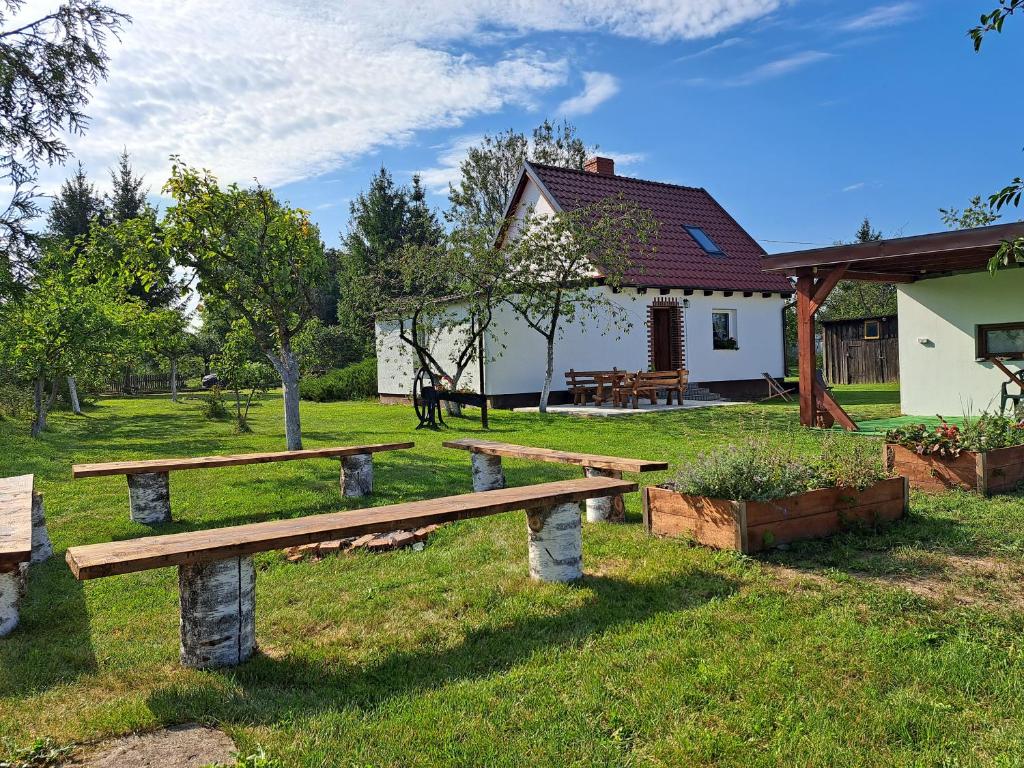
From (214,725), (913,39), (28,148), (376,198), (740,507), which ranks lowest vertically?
(214,725)

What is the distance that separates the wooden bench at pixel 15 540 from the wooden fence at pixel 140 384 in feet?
88.7

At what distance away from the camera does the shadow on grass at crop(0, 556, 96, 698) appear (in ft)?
10.8

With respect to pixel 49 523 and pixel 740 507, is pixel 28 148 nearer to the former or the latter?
pixel 49 523

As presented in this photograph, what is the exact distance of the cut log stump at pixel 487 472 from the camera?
278 inches

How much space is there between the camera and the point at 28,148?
1112cm

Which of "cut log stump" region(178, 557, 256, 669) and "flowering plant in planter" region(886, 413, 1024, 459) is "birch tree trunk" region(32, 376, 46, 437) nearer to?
"cut log stump" region(178, 557, 256, 669)

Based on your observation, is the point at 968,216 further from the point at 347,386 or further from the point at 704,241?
the point at 347,386

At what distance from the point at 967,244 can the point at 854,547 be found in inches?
245

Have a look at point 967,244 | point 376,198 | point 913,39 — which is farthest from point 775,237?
point 967,244

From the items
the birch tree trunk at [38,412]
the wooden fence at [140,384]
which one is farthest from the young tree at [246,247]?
the wooden fence at [140,384]

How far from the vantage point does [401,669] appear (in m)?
3.26

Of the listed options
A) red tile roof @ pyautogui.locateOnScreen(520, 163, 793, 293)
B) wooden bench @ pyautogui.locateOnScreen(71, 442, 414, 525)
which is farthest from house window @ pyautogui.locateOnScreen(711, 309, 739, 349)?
wooden bench @ pyautogui.locateOnScreen(71, 442, 414, 525)

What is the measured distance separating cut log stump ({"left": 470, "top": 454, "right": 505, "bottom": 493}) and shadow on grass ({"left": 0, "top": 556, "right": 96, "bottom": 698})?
11.6ft

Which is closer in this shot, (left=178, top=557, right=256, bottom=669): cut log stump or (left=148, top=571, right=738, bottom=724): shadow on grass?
(left=148, top=571, right=738, bottom=724): shadow on grass
